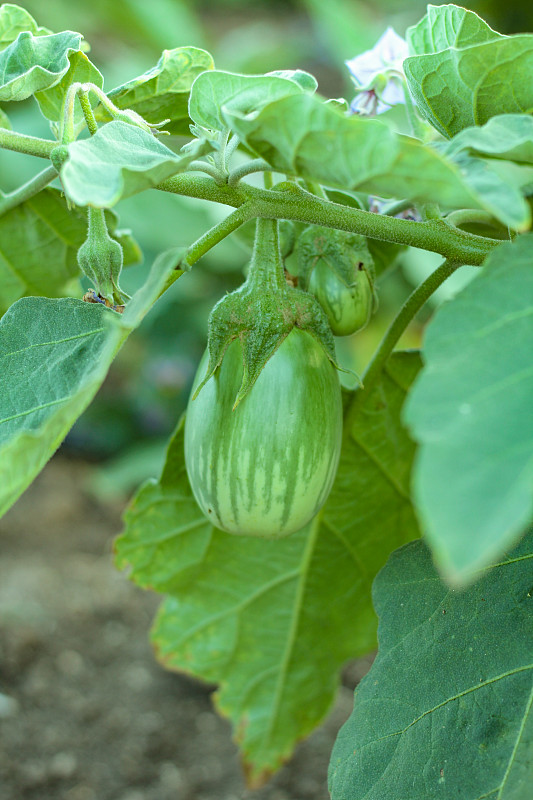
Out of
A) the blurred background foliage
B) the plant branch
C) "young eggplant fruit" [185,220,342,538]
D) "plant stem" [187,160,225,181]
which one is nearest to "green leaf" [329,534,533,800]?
"young eggplant fruit" [185,220,342,538]

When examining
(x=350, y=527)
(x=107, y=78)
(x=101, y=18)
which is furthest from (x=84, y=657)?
(x=101, y=18)

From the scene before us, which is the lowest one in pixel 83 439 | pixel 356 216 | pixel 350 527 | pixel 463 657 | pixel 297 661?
pixel 83 439

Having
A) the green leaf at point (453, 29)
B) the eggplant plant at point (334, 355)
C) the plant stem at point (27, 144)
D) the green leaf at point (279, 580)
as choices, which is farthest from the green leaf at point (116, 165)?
the green leaf at point (279, 580)

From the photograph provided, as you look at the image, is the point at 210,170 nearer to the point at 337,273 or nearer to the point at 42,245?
the point at 337,273

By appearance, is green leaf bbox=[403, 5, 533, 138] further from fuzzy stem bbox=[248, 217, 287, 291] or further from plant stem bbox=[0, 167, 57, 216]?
plant stem bbox=[0, 167, 57, 216]

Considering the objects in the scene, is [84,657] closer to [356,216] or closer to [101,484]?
[101,484]

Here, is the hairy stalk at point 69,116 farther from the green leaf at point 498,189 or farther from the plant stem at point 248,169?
the green leaf at point 498,189
